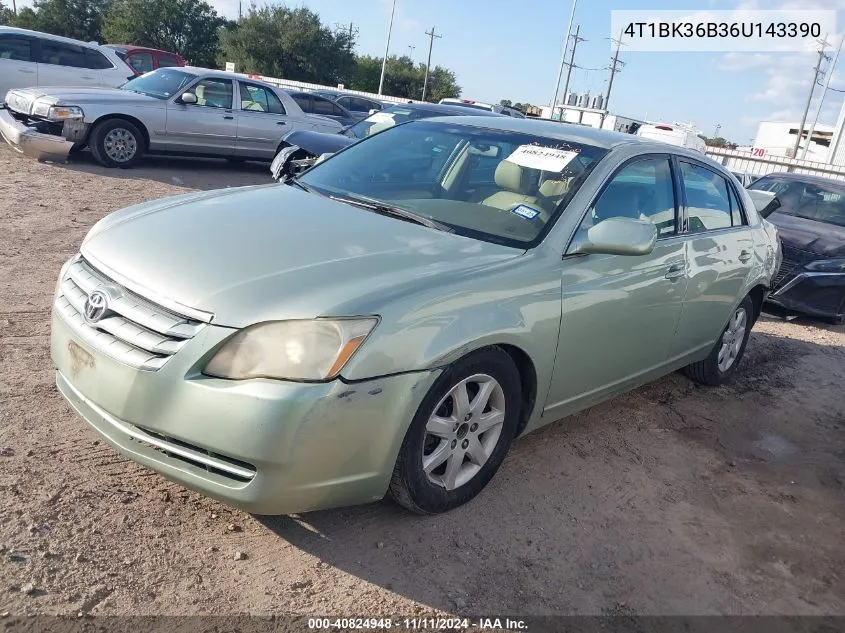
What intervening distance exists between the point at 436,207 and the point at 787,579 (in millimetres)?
2240

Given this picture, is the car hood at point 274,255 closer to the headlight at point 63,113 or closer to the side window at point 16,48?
the headlight at point 63,113

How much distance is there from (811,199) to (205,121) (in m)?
8.39

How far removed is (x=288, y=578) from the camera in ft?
8.34

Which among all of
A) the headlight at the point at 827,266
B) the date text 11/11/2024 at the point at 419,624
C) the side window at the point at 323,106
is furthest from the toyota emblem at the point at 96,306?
the side window at the point at 323,106

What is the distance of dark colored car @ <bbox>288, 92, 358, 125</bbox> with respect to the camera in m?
14.3

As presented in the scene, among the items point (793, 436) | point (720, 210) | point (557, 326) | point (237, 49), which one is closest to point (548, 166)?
point (557, 326)

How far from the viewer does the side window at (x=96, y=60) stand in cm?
1247

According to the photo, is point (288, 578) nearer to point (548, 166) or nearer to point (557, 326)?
point (557, 326)

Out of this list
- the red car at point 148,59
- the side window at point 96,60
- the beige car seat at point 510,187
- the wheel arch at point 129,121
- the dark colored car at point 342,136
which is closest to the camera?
the beige car seat at point 510,187

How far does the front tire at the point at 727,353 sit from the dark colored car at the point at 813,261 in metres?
1.75

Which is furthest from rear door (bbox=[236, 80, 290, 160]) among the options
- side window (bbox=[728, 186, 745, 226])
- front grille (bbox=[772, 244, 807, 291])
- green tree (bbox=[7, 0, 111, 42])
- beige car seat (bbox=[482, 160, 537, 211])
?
green tree (bbox=[7, 0, 111, 42])

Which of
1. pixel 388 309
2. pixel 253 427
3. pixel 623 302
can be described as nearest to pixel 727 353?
pixel 623 302

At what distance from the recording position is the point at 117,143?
10195mm

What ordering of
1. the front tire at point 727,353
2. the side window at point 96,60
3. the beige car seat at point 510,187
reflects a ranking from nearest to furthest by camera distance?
1. the beige car seat at point 510,187
2. the front tire at point 727,353
3. the side window at point 96,60
